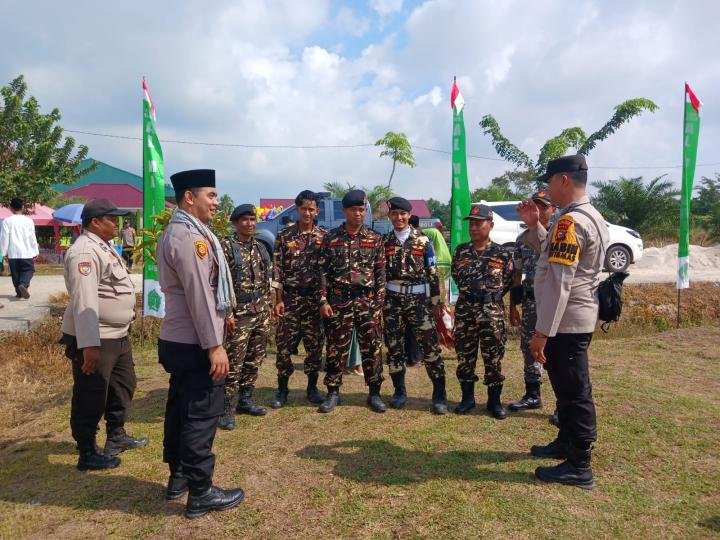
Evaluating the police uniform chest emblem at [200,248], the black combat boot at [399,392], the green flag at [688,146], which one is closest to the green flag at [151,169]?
the black combat boot at [399,392]

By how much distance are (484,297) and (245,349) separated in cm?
198

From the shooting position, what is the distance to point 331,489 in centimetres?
299

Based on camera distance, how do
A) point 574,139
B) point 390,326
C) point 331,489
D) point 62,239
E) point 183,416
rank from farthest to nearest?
point 62,239, point 574,139, point 390,326, point 331,489, point 183,416

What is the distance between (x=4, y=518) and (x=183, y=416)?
4.01 feet

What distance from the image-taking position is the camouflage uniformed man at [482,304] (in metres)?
4.04

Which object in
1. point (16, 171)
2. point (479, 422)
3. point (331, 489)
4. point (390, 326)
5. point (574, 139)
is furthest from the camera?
point (574, 139)

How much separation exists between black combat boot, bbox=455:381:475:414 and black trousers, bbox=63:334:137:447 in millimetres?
2650

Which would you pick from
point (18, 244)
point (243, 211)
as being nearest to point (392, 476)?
point (243, 211)

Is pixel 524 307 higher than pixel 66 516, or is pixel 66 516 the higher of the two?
pixel 524 307

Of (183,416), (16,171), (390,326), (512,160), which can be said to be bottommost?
(183,416)

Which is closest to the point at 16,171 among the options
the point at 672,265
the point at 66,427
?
the point at 66,427

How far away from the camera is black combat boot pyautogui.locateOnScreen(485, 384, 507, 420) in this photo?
4090 millimetres

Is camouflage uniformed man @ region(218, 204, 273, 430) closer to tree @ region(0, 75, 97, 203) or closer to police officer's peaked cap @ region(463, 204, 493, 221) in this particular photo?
police officer's peaked cap @ region(463, 204, 493, 221)

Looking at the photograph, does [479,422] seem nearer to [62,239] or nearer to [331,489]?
[331,489]
